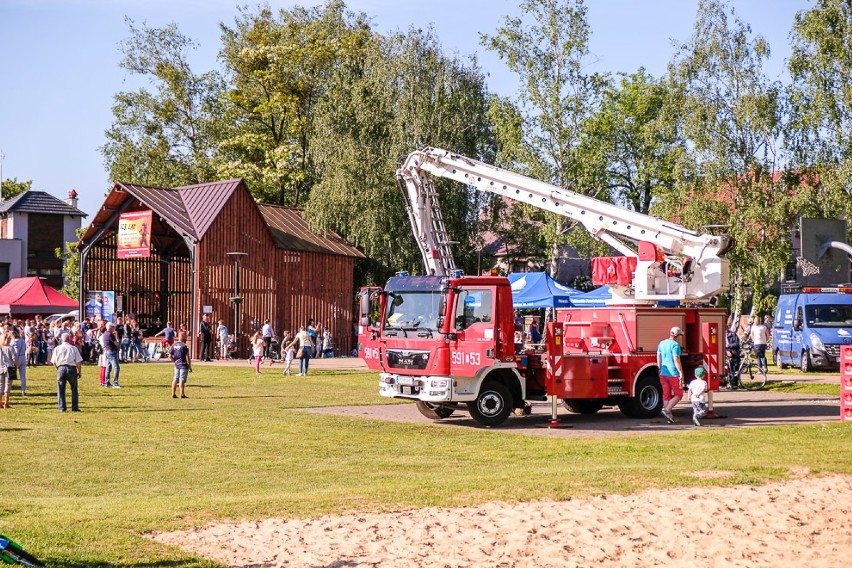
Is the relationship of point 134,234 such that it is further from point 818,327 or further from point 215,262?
point 818,327

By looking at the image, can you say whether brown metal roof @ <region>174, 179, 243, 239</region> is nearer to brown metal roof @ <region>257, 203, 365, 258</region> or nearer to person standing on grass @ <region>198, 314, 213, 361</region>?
brown metal roof @ <region>257, 203, 365, 258</region>

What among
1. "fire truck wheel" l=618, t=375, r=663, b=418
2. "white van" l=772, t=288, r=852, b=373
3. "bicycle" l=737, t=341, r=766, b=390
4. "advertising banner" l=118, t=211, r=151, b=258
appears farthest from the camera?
"advertising banner" l=118, t=211, r=151, b=258

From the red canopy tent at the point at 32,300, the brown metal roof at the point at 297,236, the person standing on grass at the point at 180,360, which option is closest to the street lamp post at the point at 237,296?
the brown metal roof at the point at 297,236

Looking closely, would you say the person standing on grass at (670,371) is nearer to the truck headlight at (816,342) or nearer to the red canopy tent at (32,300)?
the truck headlight at (816,342)

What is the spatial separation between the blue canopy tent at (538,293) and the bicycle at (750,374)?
5812 millimetres

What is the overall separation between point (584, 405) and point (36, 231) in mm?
68071

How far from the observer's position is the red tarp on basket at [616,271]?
74.6ft

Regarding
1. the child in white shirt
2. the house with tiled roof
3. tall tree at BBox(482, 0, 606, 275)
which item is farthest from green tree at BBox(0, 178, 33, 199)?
the child in white shirt

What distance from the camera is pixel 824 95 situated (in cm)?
3934

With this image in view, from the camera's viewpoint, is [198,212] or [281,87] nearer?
[198,212]

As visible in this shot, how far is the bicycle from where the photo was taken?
96.2ft

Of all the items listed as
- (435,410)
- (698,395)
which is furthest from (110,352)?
(698,395)

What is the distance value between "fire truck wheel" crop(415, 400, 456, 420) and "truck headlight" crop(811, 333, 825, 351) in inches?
642

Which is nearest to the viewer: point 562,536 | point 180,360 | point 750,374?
point 562,536
